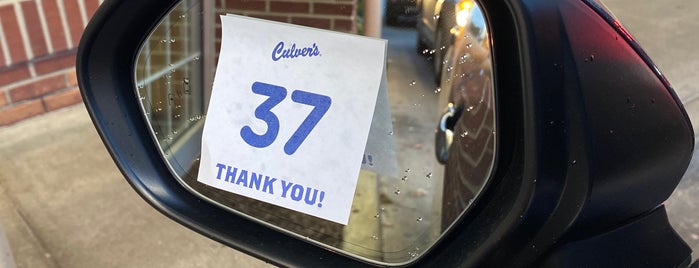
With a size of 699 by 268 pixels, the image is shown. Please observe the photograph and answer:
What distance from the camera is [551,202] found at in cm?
89

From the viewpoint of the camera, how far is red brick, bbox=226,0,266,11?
997 mm

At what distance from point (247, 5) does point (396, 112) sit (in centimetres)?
27

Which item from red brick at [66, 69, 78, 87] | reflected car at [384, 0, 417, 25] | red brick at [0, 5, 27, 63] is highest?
reflected car at [384, 0, 417, 25]

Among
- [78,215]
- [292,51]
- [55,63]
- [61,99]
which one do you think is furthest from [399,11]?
[61,99]

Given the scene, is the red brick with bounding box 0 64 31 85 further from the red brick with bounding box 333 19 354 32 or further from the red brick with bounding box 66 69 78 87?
the red brick with bounding box 333 19 354 32

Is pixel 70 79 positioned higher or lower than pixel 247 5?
lower

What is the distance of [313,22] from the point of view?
0.95 meters

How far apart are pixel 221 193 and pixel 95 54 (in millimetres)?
315

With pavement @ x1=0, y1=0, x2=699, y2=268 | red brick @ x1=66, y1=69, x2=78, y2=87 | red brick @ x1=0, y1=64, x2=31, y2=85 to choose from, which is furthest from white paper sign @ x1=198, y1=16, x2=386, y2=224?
red brick @ x1=66, y1=69, x2=78, y2=87

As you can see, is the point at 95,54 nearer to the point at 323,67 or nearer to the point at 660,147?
the point at 323,67

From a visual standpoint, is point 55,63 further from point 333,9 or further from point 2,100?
point 333,9

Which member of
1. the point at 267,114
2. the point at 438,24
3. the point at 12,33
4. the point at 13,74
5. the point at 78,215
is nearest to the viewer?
the point at 438,24

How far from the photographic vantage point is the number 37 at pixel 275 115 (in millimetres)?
942

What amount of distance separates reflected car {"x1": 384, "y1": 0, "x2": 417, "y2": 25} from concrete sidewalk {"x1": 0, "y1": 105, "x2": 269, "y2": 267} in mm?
1774
